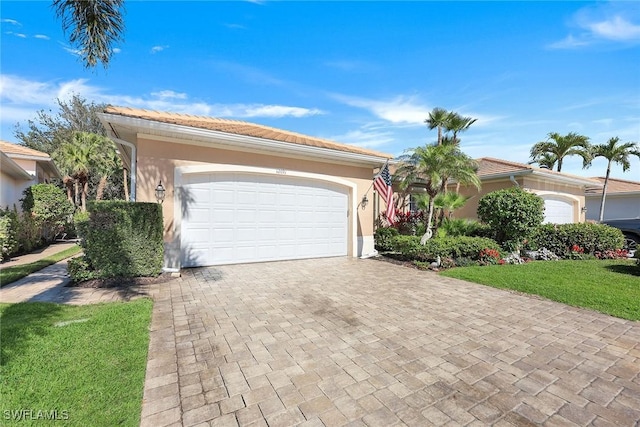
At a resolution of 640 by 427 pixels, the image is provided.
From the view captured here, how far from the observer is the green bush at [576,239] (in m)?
11.0

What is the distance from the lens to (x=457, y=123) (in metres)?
15.1

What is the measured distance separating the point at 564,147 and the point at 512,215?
1592 cm

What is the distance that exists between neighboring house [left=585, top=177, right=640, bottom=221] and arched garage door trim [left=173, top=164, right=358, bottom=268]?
1996 cm

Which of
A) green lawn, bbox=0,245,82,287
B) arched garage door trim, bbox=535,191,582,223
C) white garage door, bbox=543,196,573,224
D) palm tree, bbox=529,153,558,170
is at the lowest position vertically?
green lawn, bbox=0,245,82,287

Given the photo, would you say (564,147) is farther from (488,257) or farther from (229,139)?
(229,139)

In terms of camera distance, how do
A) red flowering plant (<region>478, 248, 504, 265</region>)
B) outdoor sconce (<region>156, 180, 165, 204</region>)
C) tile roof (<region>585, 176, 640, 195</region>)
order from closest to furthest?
outdoor sconce (<region>156, 180, 165, 204</region>) < red flowering plant (<region>478, 248, 504, 265</region>) < tile roof (<region>585, 176, 640, 195</region>)

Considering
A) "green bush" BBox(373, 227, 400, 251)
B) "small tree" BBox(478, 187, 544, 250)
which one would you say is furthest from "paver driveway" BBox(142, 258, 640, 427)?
"green bush" BBox(373, 227, 400, 251)

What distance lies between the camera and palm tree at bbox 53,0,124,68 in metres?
5.33

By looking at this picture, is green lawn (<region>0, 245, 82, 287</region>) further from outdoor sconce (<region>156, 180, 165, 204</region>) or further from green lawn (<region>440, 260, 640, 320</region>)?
green lawn (<region>440, 260, 640, 320</region>)

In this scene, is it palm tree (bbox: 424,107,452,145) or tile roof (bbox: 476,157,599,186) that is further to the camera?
palm tree (bbox: 424,107,452,145)

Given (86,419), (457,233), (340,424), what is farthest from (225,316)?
(457,233)

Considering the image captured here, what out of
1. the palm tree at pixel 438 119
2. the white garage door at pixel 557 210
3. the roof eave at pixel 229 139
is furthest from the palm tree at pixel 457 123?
the roof eave at pixel 229 139

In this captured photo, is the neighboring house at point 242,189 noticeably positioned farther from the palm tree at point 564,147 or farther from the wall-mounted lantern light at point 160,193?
the palm tree at point 564,147

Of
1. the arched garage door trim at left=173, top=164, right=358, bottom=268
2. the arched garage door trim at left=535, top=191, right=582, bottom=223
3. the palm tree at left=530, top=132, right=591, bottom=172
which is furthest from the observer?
the palm tree at left=530, top=132, right=591, bottom=172
